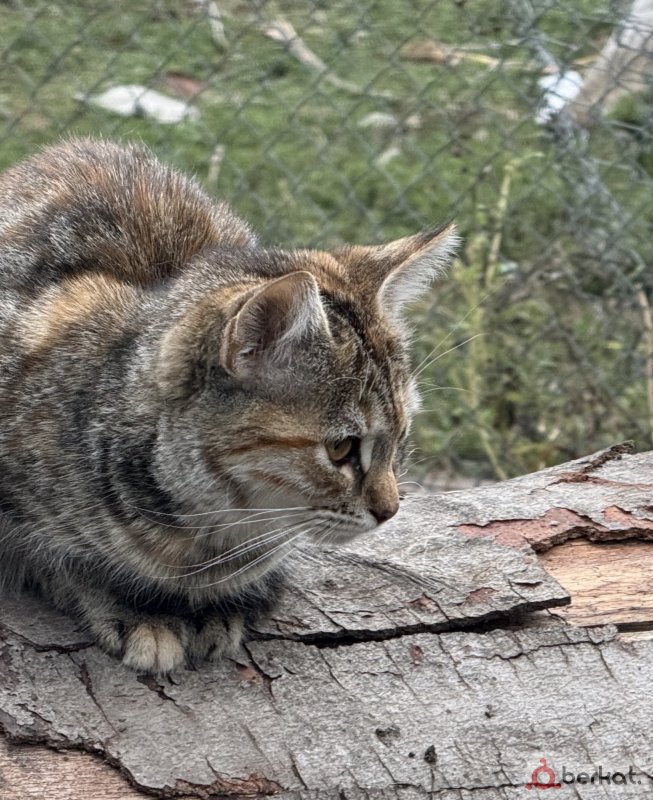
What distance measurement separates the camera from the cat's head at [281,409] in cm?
244

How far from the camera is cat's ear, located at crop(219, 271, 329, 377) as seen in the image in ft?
7.66

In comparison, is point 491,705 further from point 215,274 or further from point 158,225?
point 158,225

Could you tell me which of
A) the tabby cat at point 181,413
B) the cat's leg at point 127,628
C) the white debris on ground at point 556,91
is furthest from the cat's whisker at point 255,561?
the white debris on ground at point 556,91

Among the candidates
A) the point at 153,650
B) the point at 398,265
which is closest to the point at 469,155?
the point at 398,265

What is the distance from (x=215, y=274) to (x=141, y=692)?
948 millimetres

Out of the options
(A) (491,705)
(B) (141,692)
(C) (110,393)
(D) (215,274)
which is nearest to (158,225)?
(D) (215,274)

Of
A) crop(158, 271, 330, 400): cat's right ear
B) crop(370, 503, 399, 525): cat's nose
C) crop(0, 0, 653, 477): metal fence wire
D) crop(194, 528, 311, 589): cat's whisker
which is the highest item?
crop(158, 271, 330, 400): cat's right ear

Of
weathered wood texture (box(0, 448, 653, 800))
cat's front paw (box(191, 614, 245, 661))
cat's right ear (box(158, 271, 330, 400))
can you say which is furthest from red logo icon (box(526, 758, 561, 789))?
cat's right ear (box(158, 271, 330, 400))

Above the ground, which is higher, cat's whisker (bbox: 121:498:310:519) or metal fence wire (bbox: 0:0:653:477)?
cat's whisker (bbox: 121:498:310:519)

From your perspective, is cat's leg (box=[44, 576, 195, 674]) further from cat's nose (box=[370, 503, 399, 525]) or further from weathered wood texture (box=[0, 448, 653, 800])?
cat's nose (box=[370, 503, 399, 525])

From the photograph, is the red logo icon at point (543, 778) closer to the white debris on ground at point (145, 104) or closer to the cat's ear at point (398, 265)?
the cat's ear at point (398, 265)

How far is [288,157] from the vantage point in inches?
265

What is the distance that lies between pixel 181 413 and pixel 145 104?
4.63 metres

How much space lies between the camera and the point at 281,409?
248cm
